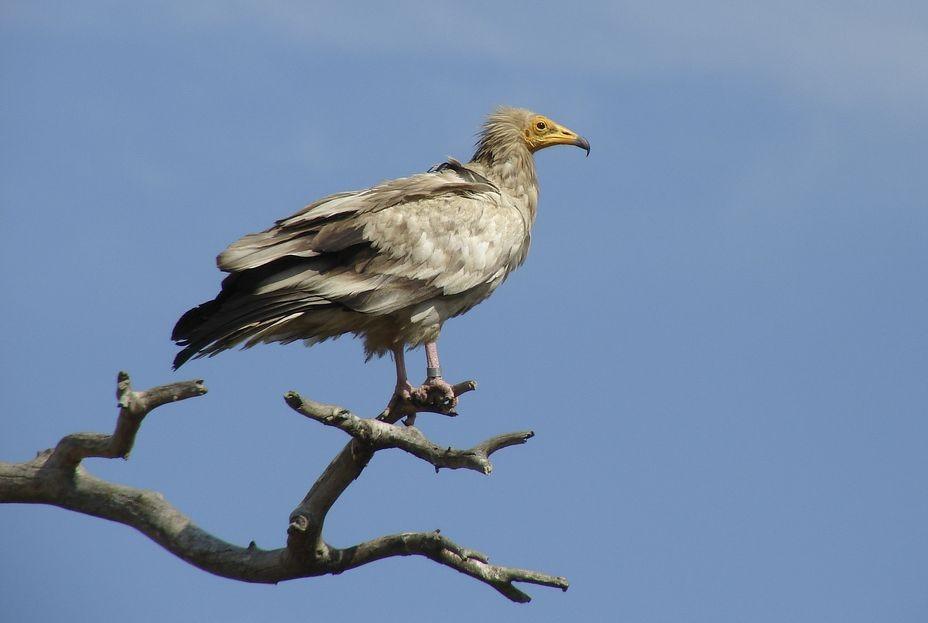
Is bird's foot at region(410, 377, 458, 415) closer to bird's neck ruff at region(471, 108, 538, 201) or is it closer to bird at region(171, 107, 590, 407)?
bird at region(171, 107, 590, 407)

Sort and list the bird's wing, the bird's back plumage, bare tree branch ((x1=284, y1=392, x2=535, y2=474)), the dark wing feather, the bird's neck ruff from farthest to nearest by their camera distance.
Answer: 1. the bird's neck ruff
2. the bird's wing
3. the bird's back plumage
4. the dark wing feather
5. bare tree branch ((x1=284, y1=392, x2=535, y2=474))

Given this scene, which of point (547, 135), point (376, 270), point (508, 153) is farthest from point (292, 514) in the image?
point (547, 135)

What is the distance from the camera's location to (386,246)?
8.57 m

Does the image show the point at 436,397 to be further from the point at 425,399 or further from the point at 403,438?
the point at 403,438

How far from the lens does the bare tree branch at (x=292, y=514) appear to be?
639cm

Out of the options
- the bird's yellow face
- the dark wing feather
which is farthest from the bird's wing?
the bird's yellow face

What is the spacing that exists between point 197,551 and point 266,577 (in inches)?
20.5

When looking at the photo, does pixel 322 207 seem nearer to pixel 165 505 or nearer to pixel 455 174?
pixel 455 174

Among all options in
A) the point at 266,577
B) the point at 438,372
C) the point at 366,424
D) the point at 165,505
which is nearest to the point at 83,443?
the point at 165,505

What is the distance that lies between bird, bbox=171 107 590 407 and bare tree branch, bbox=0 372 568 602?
0.91 m

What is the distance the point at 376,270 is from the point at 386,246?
0.69ft

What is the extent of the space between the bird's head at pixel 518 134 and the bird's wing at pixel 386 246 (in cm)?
111

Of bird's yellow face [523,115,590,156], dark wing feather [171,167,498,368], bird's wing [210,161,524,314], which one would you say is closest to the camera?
dark wing feather [171,167,498,368]

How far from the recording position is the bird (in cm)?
787
